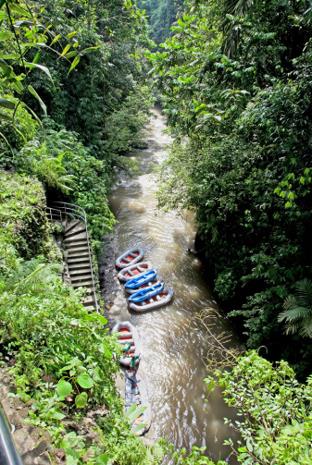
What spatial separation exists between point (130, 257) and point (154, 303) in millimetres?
2651

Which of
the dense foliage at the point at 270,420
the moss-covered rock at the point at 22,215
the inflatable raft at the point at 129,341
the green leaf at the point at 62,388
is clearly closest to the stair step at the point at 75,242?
the moss-covered rock at the point at 22,215

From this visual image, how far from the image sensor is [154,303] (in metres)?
9.42

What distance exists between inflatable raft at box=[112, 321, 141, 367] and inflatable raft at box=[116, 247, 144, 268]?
274 centimetres

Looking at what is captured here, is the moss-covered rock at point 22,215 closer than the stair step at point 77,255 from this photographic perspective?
Yes

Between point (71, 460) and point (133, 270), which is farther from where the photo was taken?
point (133, 270)

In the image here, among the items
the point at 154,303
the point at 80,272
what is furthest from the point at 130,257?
the point at 80,272

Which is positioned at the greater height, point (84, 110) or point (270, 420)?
point (84, 110)

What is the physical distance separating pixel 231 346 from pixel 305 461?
656cm

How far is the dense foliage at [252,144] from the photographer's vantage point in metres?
5.30

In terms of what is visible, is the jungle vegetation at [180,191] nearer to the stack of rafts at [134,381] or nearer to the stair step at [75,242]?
the stair step at [75,242]

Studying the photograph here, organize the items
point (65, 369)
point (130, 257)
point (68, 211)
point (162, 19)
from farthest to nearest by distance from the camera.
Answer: point (162, 19), point (130, 257), point (68, 211), point (65, 369)

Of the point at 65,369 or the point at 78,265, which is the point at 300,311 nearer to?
the point at 65,369

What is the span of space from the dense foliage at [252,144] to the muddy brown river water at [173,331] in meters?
1.45

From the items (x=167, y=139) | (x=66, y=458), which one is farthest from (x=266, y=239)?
(x=167, y=139)
